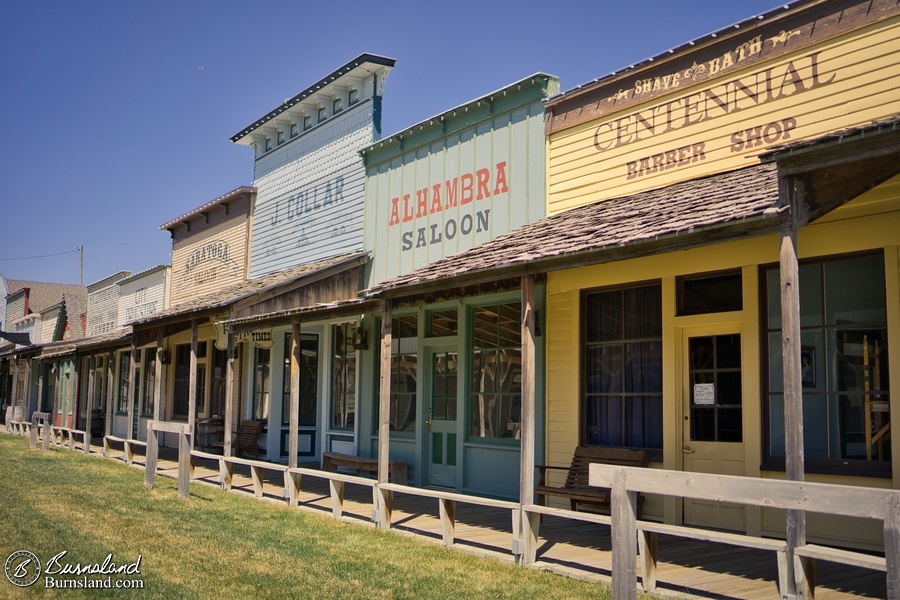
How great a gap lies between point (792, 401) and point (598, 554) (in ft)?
9.16

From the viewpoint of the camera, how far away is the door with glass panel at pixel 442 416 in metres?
12.0

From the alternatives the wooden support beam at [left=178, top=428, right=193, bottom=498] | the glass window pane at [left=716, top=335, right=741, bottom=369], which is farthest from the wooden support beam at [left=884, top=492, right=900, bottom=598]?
the wooden support beam at [left=178, top=428, right=193, bottom=498]

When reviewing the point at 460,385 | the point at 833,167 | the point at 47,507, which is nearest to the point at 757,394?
the point at 833,167

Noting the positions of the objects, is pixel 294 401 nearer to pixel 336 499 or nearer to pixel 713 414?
pixel 336 499

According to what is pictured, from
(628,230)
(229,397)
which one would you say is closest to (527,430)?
(628,230)

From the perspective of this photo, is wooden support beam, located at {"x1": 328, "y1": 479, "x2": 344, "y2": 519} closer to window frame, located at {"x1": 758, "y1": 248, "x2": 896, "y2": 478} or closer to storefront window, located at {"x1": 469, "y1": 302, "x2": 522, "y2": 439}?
storefront window, located at {"x1": 469, "y1": 302, "x2": 522, "y2": 439}

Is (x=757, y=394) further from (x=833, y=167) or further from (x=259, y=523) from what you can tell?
(x=259, y=523)

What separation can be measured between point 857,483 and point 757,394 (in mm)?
1195

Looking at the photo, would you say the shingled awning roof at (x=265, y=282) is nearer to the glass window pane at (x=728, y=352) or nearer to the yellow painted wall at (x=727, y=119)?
the yellow painted wall at (x=727, y=119)

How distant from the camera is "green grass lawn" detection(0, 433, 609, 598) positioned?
620cm

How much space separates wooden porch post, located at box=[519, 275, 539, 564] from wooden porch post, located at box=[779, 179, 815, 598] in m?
2.39

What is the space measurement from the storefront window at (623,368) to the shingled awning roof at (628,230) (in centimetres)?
114

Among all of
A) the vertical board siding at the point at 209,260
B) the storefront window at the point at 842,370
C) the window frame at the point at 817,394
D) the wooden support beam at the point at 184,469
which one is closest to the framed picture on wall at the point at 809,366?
the storefront window at the point at 842,370

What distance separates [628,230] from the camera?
699 cm
